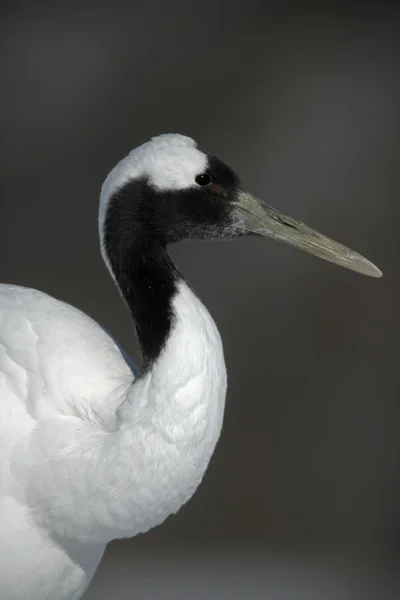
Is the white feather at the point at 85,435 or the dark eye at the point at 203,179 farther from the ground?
the dark eye at the point at 203,179

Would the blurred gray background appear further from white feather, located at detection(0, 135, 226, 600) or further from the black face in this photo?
the black face

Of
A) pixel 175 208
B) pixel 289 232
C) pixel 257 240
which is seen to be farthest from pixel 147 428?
pixel 257 240

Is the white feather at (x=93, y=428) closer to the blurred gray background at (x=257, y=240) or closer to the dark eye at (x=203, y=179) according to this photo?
the dark eye at (x=203, y=179)

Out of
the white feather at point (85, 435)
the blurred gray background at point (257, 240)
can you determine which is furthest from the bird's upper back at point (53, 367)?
the blurred gray background at point (257, 240)

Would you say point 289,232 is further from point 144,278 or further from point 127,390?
point 127,390

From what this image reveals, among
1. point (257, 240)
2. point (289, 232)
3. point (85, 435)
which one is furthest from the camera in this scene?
point (257, 240)

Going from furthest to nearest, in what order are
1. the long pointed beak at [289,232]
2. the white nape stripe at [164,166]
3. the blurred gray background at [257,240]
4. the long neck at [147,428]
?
the blurred gray background at [257,240] → the long pointed beak at [289,232] → the white nape stripe at [164,166] → the long neck at [147,428]

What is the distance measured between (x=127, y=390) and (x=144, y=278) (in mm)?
269

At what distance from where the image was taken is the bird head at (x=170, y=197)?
8.30 feet

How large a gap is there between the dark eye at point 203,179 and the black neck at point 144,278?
176mm

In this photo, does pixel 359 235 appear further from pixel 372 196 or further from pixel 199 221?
pixel 199 221

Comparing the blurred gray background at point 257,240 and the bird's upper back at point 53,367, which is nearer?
the bird's upper back at point 53,367

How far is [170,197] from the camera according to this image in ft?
8.34

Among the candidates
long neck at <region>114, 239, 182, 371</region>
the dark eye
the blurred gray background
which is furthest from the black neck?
the blurred gray background
